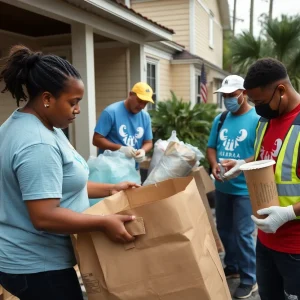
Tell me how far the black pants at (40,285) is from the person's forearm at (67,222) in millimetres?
253

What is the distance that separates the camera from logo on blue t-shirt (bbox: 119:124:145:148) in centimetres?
375

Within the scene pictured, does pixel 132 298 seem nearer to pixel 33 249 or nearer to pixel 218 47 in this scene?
pixel 33 249

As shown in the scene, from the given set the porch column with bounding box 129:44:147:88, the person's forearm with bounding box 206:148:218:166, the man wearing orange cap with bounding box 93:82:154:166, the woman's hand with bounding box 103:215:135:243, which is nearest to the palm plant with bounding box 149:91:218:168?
the porch column with bounding box 129:44:147:88

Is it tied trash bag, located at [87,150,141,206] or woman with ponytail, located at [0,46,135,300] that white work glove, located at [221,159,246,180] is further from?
woman with ponytail, located at [0,46,135,300]

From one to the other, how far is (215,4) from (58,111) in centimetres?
1622

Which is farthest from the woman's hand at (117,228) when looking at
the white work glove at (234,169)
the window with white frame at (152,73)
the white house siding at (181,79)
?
the white house siding at (181,79)

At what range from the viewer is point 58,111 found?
143cm


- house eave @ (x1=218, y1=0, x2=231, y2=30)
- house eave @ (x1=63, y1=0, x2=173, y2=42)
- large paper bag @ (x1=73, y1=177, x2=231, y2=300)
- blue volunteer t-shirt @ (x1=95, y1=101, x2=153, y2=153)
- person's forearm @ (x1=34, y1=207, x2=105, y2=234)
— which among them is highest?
house eave @ (x1=218, y1=0, x2=231, y2=30)

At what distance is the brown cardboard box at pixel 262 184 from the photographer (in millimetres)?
1682

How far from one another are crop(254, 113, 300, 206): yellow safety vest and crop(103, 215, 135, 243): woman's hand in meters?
0.83

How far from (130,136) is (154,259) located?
2514mm

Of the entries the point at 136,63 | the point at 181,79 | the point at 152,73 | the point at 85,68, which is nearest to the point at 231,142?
the point at 85,68

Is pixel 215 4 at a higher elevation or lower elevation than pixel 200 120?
higher

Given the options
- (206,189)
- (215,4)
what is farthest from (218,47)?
(206,189)
